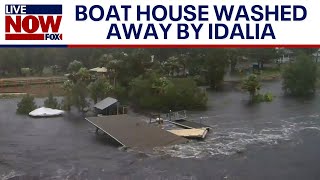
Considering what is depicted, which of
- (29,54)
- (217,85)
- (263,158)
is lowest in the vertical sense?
(263,158)

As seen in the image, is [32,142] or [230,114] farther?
[230,114]

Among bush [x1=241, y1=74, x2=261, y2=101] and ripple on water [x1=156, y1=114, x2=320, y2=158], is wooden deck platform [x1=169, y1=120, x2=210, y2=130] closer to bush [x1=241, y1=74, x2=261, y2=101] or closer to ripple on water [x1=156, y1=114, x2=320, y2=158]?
ripple on water [x1=156, y1=114, x2=320, y2=158]

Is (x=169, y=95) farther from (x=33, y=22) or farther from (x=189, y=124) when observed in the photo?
(x=33, y=22)

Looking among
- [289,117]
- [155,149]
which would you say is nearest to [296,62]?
[289,117]

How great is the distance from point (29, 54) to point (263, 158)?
771 centimetres

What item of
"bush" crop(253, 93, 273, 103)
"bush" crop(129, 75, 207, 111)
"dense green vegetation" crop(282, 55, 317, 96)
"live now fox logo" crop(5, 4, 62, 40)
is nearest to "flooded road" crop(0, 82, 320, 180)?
"bush" crop(129, 75, 207, 111)

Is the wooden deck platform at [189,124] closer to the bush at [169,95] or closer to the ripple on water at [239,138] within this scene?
the ripple on water at [239,138]

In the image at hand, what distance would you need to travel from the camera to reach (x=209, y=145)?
5992 mm

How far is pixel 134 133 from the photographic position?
20.6 feet

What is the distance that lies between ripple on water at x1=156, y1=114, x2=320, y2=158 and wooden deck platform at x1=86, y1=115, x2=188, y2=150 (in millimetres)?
208

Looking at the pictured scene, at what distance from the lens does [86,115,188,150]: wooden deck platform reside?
593cm

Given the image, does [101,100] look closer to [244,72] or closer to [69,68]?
[69,68]

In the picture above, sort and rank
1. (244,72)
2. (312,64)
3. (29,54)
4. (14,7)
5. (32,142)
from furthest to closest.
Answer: (244,72)
(29,54)
(312,64)
(32,142)
(14,7)

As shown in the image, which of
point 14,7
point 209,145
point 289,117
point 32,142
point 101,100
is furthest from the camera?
point 101,100
